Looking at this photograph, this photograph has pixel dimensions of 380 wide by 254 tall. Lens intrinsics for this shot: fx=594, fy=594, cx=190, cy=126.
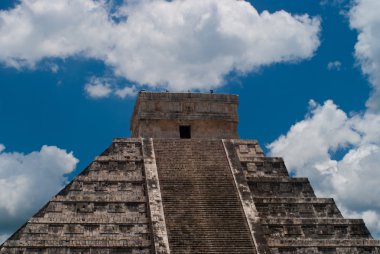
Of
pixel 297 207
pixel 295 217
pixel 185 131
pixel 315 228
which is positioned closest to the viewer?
pixel 315 228

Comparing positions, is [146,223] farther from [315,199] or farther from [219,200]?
[315,199]

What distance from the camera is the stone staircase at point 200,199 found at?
1736 centimetres

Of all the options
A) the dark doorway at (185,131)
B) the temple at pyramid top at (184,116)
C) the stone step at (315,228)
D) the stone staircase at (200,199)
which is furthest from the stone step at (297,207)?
the dark doorway at (185,131)

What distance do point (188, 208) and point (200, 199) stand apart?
60cm

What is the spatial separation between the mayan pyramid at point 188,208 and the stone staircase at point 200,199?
A: 0.03 m

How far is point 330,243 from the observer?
18562 millimetres

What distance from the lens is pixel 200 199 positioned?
62.1ft

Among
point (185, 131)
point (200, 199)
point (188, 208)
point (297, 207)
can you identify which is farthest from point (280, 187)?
point (185, 131)

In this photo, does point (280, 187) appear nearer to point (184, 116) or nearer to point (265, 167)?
point (265, 167)

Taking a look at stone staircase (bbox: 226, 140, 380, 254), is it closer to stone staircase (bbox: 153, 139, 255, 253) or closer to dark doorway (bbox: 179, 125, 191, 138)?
stone staircase (bbox: 153, 139, 255, 253)

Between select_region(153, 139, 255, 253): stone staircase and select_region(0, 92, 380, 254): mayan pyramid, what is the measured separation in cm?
3

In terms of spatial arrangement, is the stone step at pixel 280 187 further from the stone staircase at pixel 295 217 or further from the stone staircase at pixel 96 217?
the stone staircase at pixel 96 217

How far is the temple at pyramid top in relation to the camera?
23.5 m

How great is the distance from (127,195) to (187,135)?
5.29m
